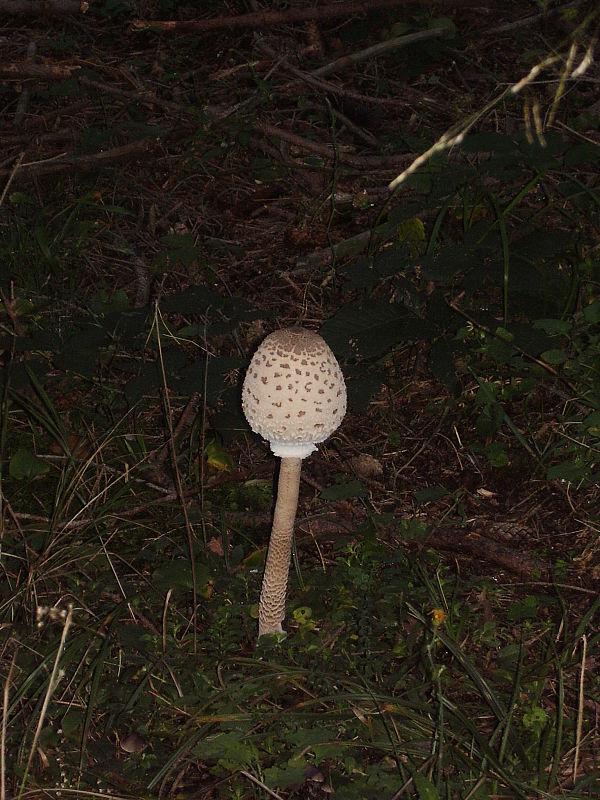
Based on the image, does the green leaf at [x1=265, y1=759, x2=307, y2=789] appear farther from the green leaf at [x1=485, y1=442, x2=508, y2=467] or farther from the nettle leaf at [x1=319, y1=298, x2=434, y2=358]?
the green leaf at [x1=485, y1=442, x2=508, y2=467]

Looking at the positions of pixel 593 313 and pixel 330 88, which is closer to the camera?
pixel 593 313

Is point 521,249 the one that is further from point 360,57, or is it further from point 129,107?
point 129,107

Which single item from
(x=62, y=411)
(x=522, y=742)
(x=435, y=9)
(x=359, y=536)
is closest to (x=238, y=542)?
(x=359, y=536)

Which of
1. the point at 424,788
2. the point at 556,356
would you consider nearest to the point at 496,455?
the point at 556,356

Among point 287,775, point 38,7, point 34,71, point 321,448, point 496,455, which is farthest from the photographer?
point 38,7

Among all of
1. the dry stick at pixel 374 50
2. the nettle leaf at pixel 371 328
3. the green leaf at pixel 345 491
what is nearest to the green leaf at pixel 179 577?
the green leaf at pixel 345 491

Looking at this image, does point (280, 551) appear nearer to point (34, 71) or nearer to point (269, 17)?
point (269, 17)

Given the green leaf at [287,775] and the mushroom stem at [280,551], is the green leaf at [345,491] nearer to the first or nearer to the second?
the mushroom stem at [280,551]
